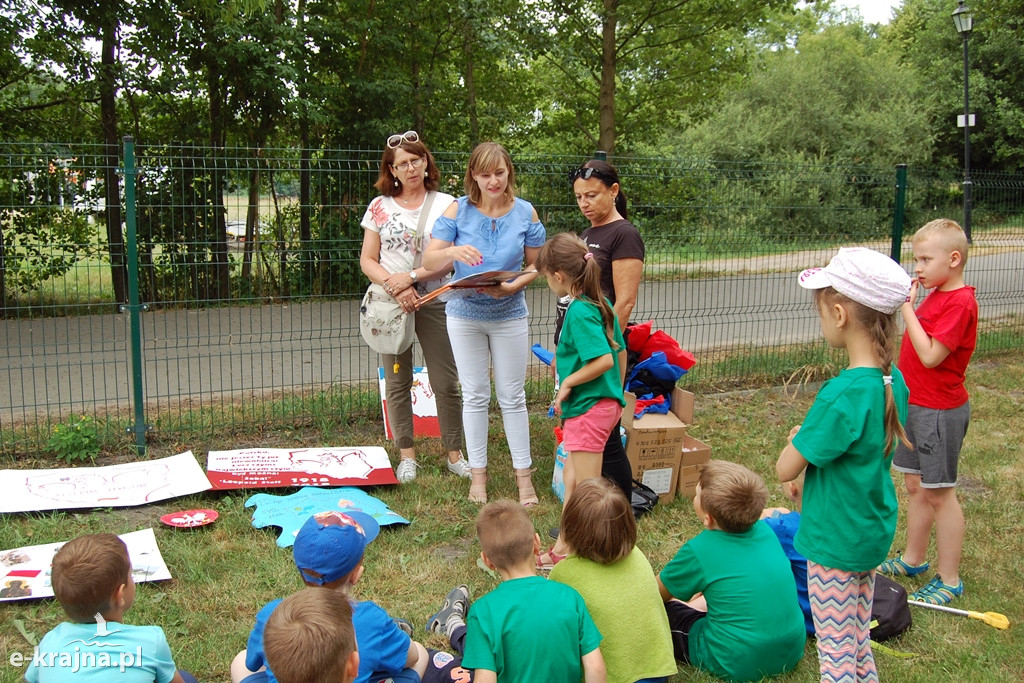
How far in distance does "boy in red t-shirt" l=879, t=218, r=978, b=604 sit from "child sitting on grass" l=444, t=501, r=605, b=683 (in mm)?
1770

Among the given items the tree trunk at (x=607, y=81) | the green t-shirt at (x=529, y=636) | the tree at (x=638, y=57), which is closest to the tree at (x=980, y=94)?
the tree at (x=638, y=57)

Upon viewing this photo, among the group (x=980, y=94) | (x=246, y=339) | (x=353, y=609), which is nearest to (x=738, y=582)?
(x=353, y=609)

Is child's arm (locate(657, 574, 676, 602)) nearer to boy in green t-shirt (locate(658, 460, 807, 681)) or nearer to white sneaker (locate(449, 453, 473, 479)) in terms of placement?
boy in green t-shirt (locate(658, 460, 807, 681))

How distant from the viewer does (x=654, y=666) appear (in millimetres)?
2795

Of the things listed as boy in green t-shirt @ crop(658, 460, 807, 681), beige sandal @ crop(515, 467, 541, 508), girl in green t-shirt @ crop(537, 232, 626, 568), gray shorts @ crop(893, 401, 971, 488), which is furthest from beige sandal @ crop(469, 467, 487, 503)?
gray shorts @ crop(893, 401, 971, 488)

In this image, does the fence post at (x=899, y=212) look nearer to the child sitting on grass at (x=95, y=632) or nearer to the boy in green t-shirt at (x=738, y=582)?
the boy in green t-shirt at (x=738, y=582)

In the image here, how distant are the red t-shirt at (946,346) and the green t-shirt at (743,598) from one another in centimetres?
119

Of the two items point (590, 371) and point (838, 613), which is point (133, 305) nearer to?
point (590, 371)

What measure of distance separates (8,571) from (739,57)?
554 inches

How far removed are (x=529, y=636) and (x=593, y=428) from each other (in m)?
1.49

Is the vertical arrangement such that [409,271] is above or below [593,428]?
above

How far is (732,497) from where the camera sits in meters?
2.97

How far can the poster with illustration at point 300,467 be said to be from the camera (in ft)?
16.2

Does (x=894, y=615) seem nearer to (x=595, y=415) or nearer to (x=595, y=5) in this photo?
(x=595, y=415)
